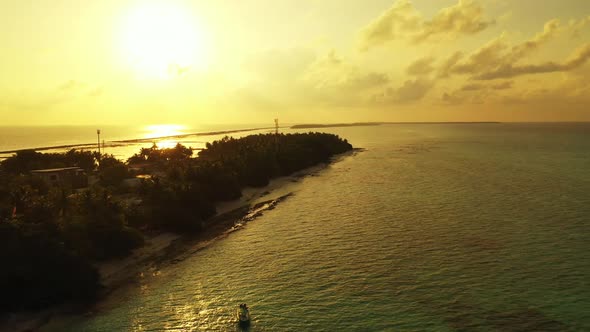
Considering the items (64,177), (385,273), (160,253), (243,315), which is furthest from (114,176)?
(385,273)

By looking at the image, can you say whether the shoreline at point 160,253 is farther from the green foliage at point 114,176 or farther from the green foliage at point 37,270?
the green foliage at point 114,176

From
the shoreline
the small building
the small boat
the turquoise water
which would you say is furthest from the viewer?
the small building

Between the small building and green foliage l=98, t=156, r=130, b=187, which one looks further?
green foliage l=98, t=156, r=130, b=187

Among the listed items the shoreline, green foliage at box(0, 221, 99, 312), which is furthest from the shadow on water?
green foliage at box(0, 221, 99, 312)

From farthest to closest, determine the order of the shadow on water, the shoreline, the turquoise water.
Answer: the shoreline < the turquoise water < the shadow on water

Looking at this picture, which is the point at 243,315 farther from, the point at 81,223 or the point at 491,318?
the point at 81,223

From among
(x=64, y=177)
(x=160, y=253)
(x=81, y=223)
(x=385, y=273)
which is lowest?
(x=385, y=273)

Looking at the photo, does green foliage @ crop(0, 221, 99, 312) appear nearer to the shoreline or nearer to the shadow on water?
the shoreline
